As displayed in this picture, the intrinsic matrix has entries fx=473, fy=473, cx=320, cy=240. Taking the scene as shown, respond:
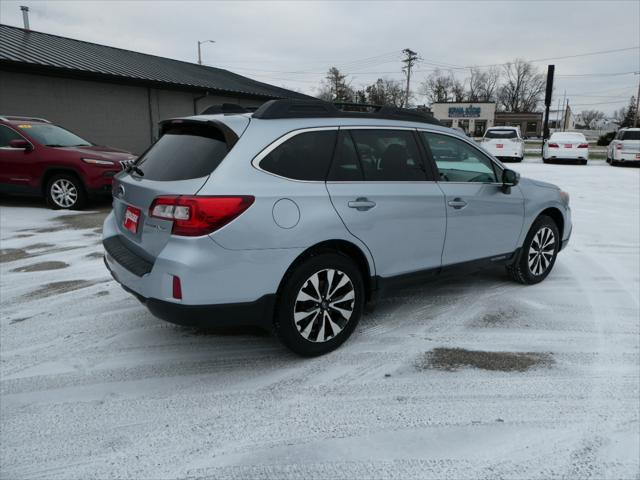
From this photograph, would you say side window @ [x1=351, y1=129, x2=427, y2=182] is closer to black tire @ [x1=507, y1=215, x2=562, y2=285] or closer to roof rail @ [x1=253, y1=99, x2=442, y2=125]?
roof rail @ [x1=253, y1=99, x2=442, y2=125]

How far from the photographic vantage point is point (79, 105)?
1512 centimetres

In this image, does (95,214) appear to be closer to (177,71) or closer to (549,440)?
(549,440)

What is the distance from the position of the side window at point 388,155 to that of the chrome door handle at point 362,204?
196 millimetres

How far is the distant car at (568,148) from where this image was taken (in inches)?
830

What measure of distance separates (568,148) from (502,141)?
2819mm

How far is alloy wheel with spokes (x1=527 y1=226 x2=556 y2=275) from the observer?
4.90m

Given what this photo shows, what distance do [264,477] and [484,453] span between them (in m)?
1.12

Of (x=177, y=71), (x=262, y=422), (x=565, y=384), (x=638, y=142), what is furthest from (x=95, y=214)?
(x=638, y=142)

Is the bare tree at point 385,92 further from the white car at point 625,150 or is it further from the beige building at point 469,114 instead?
the white car at point 625,150

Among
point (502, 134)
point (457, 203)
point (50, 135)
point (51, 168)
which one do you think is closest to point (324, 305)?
point (457, 203)

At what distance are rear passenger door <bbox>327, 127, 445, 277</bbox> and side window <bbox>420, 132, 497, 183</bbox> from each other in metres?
0.20

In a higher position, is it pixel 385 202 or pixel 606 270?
pixel 385 202

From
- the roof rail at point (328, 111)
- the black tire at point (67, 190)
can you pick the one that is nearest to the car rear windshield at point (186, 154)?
the roof rail at point (328, 111)

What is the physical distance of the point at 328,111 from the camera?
3447 mm
